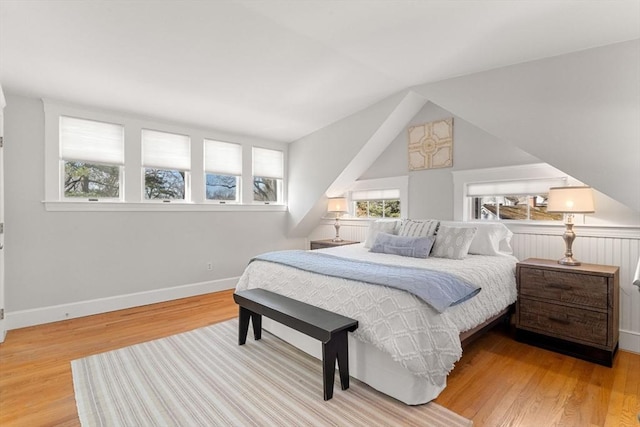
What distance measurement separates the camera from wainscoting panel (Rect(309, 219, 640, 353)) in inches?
105

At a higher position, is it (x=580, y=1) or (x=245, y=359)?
(x=580, y=1)

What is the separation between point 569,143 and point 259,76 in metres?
2.81

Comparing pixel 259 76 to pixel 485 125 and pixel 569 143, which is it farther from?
pixel 569 143

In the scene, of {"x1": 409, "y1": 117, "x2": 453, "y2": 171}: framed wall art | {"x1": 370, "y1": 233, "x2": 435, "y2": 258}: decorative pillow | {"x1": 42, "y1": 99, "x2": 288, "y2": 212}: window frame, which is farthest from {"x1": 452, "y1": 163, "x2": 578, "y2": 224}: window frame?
{"x1": 42, "y1": 99, "x2": 288, "y2": 212}: window frame

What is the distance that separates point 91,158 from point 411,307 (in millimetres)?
3724

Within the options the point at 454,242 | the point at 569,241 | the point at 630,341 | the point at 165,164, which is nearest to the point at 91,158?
the point at 165,164

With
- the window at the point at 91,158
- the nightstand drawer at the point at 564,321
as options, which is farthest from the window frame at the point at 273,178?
the nightstand drawer at the point at 564,321

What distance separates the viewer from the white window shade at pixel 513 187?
10.3 feet

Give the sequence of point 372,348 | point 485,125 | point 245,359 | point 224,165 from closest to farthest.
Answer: point 372,348, point 245,359, point 485,125, point 224,165

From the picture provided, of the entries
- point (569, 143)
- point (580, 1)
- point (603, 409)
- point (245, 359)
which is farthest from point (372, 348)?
point (580, 1)

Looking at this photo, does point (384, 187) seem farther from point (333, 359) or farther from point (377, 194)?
point (333, 359)

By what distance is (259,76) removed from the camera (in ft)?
10.2

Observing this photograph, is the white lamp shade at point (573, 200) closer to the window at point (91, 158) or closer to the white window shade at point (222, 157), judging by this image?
the white window shade at point (222, 157)

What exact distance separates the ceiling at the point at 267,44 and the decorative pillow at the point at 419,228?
153 cm
